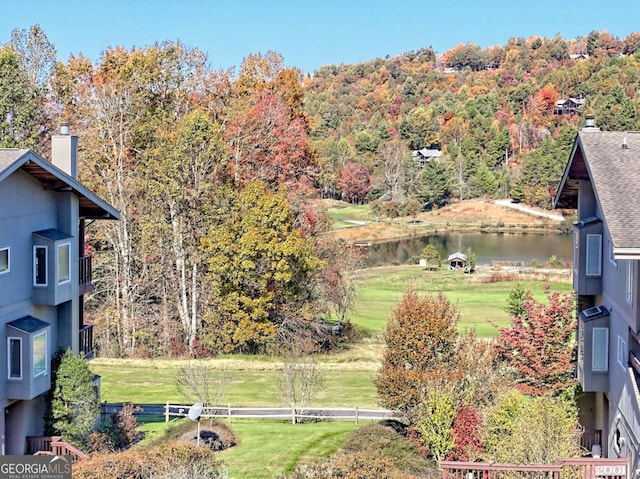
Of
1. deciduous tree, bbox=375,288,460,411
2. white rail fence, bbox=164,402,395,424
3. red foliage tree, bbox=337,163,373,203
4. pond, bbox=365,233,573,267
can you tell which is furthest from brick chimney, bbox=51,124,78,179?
red foliage tree, bbox=337,163,373,203

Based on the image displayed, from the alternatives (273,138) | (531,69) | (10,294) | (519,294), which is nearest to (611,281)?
(10,294)

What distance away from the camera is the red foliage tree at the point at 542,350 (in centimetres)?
2364

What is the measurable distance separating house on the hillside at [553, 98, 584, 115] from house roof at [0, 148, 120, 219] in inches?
4676

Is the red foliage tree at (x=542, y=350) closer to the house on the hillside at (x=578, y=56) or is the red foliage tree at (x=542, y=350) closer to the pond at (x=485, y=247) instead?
the pond at (x=485, y=247)


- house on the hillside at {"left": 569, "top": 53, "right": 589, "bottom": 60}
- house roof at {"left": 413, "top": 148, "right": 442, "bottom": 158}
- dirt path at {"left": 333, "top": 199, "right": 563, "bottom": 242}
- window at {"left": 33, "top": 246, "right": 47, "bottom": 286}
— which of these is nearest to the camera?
window at {"left": 33, "top": 246, "right": 47, "bottom": 286}

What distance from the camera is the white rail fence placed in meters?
24.5

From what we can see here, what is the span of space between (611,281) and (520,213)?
8149cm

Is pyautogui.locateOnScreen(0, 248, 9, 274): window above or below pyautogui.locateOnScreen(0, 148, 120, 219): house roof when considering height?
below

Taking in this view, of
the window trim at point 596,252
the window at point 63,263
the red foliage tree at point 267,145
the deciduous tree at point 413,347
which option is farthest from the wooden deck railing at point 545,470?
the red foliage tree at point 267,145

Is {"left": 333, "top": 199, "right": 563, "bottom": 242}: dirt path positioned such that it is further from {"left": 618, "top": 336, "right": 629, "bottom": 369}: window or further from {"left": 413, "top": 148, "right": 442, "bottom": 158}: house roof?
{"left": 618, "top": 336, "right": 629, "bottom": 369}: window

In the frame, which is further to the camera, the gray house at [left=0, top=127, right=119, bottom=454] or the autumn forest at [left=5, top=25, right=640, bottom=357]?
the autumn forest at [left=5, top=25, right=640, bottom=357]

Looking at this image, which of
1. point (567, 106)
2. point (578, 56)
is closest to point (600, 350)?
point (567, 106)

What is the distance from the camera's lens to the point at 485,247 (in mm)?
81625

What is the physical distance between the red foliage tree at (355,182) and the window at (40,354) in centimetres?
9285
